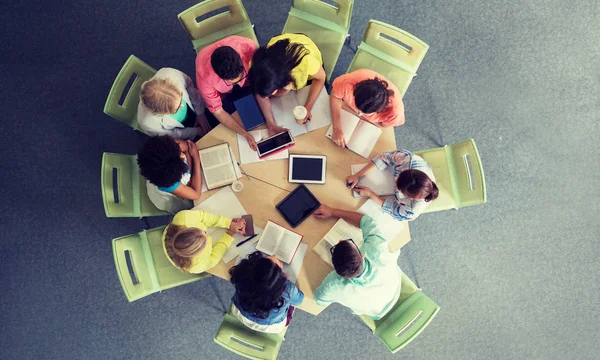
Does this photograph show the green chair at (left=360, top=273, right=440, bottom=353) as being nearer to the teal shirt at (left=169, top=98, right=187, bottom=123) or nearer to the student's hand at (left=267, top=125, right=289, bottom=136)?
the student's hand at (left=267, top=125, right=289, bottom=136)

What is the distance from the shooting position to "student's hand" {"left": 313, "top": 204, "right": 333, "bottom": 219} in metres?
2.31

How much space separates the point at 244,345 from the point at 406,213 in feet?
4.14

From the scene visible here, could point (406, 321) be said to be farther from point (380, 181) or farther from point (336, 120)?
point (336, 120)

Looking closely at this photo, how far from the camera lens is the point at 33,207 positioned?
3.09 m

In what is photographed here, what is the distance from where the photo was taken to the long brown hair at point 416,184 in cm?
208

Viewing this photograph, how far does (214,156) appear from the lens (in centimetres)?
239

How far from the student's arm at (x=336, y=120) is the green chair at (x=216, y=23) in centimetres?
73

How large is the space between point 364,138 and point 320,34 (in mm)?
834

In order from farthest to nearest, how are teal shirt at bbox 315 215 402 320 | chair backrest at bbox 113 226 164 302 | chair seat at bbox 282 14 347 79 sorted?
chair seat at bbox 282 14 347 79 < chair backrest at bbox 113 226 164 302 < teal shirt at bbox 315 215 402 320

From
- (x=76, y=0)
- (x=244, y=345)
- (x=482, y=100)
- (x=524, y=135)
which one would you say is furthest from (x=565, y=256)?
(x=76, y=0)

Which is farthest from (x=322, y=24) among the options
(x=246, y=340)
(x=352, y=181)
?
(x=246, y=340)

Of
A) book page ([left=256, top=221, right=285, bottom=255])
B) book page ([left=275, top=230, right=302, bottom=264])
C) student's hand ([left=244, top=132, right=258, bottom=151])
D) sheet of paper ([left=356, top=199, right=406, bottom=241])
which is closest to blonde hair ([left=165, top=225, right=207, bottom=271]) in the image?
book page ([left=256, top=221, right=285, bottom=255])

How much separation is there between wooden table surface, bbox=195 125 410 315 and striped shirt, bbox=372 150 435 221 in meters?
0.12

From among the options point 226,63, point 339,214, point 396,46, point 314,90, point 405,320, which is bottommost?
point 405,320
